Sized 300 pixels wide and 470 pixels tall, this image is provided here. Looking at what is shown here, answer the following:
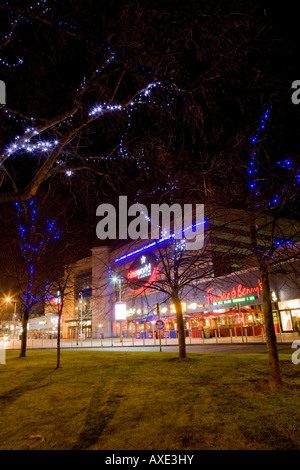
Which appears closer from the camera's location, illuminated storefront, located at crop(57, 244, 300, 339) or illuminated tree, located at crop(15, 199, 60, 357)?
illuminated tree, located at crop(15, 199, 60, 357)

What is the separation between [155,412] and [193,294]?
59.5 feet

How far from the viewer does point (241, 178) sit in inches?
310

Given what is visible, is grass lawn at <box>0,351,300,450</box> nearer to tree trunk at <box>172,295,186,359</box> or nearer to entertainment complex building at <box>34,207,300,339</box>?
entertainment complex building at <box>34,207,300,339</box>

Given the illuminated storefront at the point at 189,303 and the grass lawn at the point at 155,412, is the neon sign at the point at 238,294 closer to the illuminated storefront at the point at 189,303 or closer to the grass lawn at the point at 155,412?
the illuminated storefront at the point at 189,303

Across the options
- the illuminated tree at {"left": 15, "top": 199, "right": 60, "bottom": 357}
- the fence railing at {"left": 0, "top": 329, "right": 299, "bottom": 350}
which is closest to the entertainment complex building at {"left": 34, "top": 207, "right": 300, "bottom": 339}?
the fence railing at {"left": 0, "top": 329, "right": 299, "bottom": 350}

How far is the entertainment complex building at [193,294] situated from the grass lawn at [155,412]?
3234mm

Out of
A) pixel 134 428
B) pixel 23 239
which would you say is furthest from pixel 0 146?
pixel 23 239

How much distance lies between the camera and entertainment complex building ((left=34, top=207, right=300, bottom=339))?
43.8 feet

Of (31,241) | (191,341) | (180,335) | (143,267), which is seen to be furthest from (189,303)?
(180,335)

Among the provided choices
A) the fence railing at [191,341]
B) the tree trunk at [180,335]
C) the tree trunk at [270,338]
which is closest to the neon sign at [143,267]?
the fence railing at [191,341]

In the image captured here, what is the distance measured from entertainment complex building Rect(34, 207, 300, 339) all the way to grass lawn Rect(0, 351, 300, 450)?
10.6ft
